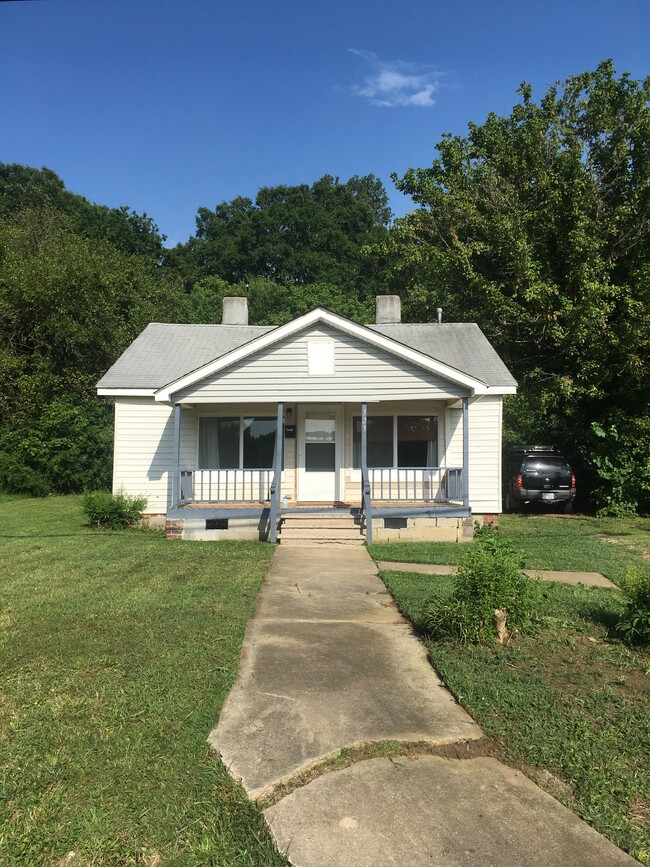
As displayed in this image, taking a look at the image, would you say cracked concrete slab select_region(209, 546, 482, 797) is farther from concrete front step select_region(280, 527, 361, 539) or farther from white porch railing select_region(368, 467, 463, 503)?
white porch railing select_region(368, 467, 463, 503)

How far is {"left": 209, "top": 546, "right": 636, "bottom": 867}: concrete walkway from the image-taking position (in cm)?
268

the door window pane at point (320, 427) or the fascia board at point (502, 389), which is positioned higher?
the fascia board at point (502, 389)

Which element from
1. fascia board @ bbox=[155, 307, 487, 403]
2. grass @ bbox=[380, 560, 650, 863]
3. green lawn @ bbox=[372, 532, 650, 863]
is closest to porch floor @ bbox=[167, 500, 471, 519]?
fascia board @ bbox=[155, 307, 487, 403]

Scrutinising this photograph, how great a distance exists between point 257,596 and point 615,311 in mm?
13597

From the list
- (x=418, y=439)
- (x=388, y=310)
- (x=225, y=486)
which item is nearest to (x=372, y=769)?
(x=225, y=486)

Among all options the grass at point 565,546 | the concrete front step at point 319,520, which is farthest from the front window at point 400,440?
the grass at point 565,546

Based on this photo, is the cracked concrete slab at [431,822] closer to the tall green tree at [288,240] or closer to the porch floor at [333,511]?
the porch floor at [333,511]

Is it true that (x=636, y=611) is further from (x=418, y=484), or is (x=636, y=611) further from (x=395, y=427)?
(x=395, y=427)

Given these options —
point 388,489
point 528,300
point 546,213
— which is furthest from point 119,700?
point 546,213

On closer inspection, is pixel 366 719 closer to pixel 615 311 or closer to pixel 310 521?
pixel 310 521

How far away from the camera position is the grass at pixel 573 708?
120 inches

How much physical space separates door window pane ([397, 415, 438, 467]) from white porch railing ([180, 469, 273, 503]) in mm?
3074

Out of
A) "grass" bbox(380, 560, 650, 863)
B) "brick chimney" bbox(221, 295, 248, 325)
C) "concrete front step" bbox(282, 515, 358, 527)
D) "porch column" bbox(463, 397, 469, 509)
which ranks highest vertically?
"brick chimney" bbox(221, 295, 248, 325)

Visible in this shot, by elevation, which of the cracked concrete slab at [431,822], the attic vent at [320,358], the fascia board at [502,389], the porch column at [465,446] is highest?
the attic vent at [320,358]
